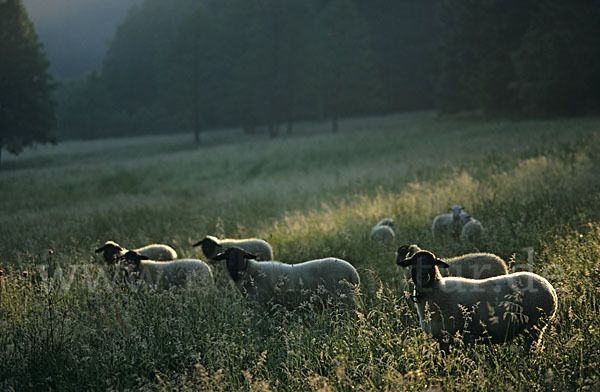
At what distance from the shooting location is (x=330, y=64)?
41.9 meters

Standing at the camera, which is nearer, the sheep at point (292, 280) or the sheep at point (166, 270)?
the sheep at point (292, 280)

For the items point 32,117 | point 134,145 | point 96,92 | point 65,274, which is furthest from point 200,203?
point 96,92

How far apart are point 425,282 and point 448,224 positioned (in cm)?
412

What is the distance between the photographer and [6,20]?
22.2m

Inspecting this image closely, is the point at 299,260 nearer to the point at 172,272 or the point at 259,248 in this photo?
the point at 259,248

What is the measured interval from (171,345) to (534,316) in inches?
138

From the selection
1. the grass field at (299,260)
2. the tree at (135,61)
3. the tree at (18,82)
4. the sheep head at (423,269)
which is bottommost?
the grass field at (299,260)

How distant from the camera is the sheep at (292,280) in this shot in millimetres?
5070

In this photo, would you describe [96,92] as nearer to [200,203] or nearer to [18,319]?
[200,203]

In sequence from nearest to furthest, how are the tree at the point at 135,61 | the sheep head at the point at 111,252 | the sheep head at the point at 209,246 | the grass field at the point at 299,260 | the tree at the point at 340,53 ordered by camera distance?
the grass field at the point at 299,260, the sheep head at the point at 111,252, the sheep head at the point at 209,246, the tree at the point at 340,53, the tree at the point at 135,61

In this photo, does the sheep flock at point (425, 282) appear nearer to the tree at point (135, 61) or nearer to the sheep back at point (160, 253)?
the sheep back at point (160, 253)

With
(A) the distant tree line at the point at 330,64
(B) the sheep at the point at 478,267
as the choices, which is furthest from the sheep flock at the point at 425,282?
(A) the distant tree line at the point at 330,64

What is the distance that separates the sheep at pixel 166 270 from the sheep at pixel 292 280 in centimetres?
59

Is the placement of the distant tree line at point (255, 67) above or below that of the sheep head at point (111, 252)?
above
